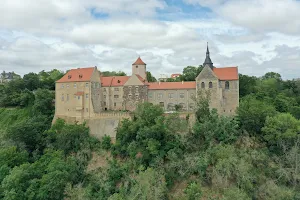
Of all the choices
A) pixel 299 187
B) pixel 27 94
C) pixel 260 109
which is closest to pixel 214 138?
pixel 260 109

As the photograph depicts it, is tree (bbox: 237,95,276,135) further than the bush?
No

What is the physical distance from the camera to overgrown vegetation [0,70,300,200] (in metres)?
28.9

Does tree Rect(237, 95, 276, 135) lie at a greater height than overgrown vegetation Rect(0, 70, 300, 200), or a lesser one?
greater

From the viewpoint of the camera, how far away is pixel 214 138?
3350 cm

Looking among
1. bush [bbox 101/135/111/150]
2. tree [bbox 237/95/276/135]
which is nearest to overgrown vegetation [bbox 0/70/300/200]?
bush [bbox 101/135/111/150]

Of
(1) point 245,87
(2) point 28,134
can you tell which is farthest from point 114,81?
(1) point 245,87

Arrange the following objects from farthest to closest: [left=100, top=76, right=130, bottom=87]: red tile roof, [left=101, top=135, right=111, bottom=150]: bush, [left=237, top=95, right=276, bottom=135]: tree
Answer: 1. [left=100, top=76, right=130, bottom=87]: red tile roof
2. [left=101, top=135, right=111, bottom=150]: bush
3. [left=237, top=95, right=276, bottom=135]: tree

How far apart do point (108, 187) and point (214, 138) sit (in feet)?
44.6

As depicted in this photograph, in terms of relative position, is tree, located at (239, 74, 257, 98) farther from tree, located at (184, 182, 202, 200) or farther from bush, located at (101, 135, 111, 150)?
tree, located at (184, 182, 202, 200)

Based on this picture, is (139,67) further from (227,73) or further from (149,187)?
(149,187)

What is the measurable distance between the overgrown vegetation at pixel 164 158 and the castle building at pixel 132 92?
2.40 meters

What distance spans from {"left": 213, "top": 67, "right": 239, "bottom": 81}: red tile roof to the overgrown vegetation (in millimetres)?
3937

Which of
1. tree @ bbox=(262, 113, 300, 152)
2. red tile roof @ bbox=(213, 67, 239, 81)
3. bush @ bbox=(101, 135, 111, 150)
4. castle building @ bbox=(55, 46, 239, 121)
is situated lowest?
bush @ bbox=(101, 135, 111, 150)

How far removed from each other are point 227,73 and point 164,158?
53.5 feet
